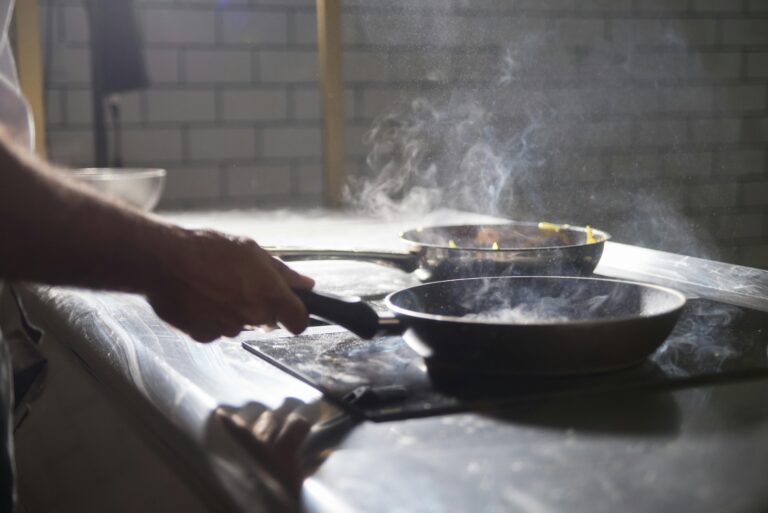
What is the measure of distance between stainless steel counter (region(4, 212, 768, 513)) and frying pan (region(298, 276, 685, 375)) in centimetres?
4

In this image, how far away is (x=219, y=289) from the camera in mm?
684

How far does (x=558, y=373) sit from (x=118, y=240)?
1.01 ft

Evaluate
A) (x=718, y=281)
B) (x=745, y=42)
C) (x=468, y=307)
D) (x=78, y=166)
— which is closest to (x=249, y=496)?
(x=468, y=307)

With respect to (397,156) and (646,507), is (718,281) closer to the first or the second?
(646,507)

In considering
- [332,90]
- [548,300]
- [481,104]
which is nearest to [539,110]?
[481,104]

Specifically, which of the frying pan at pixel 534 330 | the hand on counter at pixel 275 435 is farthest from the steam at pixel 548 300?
the hand on counter at pixel 275 435

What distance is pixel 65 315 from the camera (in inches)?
39.8

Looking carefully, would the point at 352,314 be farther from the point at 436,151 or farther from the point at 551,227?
the point at 436,151

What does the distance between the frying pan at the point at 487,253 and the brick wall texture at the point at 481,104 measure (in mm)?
1443

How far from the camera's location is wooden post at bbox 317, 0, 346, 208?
2012 millimetres

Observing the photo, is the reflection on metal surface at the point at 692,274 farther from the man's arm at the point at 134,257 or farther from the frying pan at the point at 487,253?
the man's arm at the point at 134,257

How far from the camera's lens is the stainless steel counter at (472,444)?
1.49 ft

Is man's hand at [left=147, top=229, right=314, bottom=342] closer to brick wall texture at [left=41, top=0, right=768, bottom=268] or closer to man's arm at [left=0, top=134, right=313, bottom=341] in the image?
man's arm at [left=0, top=134, right=313, bottom=341]

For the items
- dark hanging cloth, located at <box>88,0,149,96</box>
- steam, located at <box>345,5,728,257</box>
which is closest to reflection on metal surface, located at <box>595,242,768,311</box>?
dark hanging cloth, located at <box>88,0,149,96</box>
